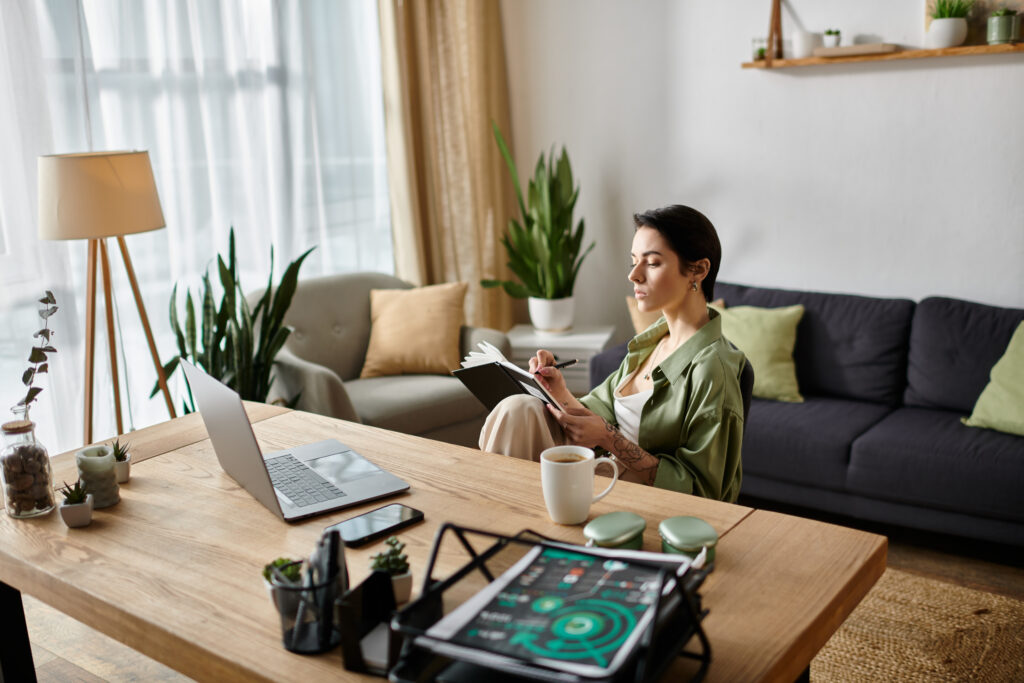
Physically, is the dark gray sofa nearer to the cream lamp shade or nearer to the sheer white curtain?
the sheer white curtain

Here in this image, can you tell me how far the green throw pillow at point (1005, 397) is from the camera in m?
2.81

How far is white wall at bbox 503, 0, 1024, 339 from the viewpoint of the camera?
3373 millimetres

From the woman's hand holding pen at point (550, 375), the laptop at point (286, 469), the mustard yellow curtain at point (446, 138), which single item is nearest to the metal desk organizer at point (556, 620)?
the laptop at point (286, 469)

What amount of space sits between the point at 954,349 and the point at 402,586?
2613mm

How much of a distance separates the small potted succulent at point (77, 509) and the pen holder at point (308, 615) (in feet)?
1.88

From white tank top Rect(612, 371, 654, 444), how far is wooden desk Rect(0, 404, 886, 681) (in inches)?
15.8

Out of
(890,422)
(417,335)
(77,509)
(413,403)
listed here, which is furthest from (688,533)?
(417,335)

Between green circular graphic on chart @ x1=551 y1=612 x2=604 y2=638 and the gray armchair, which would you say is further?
the gray armchair

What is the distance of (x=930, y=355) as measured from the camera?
320cm

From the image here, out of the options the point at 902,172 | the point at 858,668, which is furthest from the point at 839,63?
the point at 858,668

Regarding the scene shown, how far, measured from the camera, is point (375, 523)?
4.85ft

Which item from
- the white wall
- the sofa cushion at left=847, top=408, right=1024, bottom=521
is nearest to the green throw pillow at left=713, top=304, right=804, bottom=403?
the sofa cushion at left=847, top=408, right=1024, bottom=521

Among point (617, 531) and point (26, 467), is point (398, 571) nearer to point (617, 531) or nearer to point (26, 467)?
point (617, 531)

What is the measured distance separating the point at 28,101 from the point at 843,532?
110 inches
